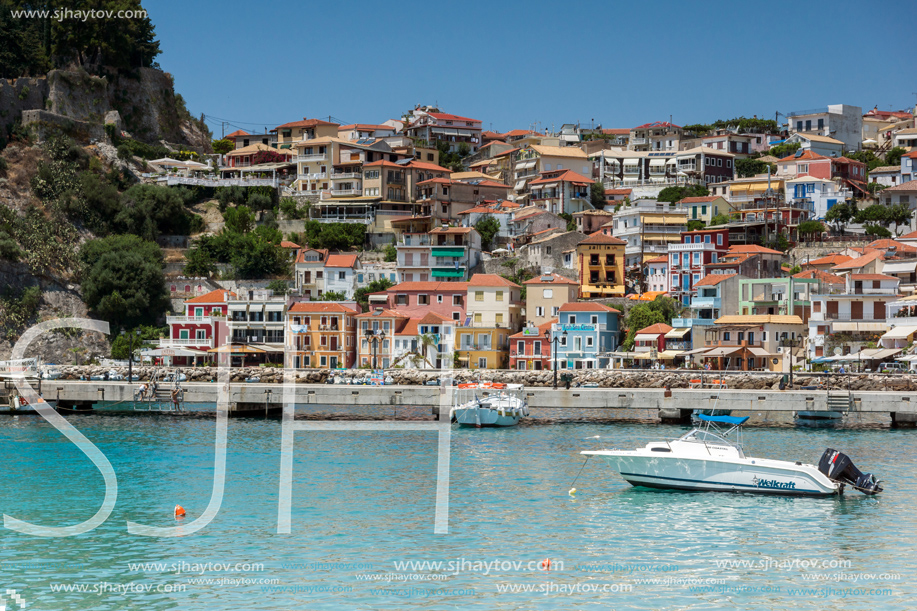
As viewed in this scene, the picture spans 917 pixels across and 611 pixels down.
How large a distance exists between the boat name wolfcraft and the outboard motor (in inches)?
50.4

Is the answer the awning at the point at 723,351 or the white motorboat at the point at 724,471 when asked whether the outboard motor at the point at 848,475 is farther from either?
the awning at the point at 723,351

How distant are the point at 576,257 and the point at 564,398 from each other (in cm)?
3220

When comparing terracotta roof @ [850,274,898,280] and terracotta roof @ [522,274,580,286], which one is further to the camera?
terracotta roof @ [522,274,580,286]

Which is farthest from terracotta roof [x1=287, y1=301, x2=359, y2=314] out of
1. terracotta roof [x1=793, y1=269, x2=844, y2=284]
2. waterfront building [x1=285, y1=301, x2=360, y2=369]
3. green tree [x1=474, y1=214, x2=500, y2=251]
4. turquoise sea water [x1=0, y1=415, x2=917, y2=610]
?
turquoise sea water [x1=0, y1=415, x2=917, y2=610]

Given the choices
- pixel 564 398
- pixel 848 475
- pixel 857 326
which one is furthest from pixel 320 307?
pixel 848 475

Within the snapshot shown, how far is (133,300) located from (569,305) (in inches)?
1289

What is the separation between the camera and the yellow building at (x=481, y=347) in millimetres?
68000

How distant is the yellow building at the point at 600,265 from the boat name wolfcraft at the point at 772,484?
4785 centimetres

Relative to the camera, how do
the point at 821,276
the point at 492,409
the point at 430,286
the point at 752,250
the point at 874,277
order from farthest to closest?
the point at 430,286, the point at 752,250, the point at 821,276, the point at 874,277, the point at 492,409

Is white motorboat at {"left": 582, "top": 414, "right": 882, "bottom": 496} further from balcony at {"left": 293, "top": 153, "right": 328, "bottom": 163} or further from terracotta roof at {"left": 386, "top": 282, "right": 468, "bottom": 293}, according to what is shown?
balcony at {"left": 293, "top": 153, "right": 328, "bottom": 163}

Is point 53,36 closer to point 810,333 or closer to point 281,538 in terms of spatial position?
point 810,333

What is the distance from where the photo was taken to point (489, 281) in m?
70.6

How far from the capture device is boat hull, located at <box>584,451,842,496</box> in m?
26.0

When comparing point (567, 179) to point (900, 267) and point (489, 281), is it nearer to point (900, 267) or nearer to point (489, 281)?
point (489, 281)
